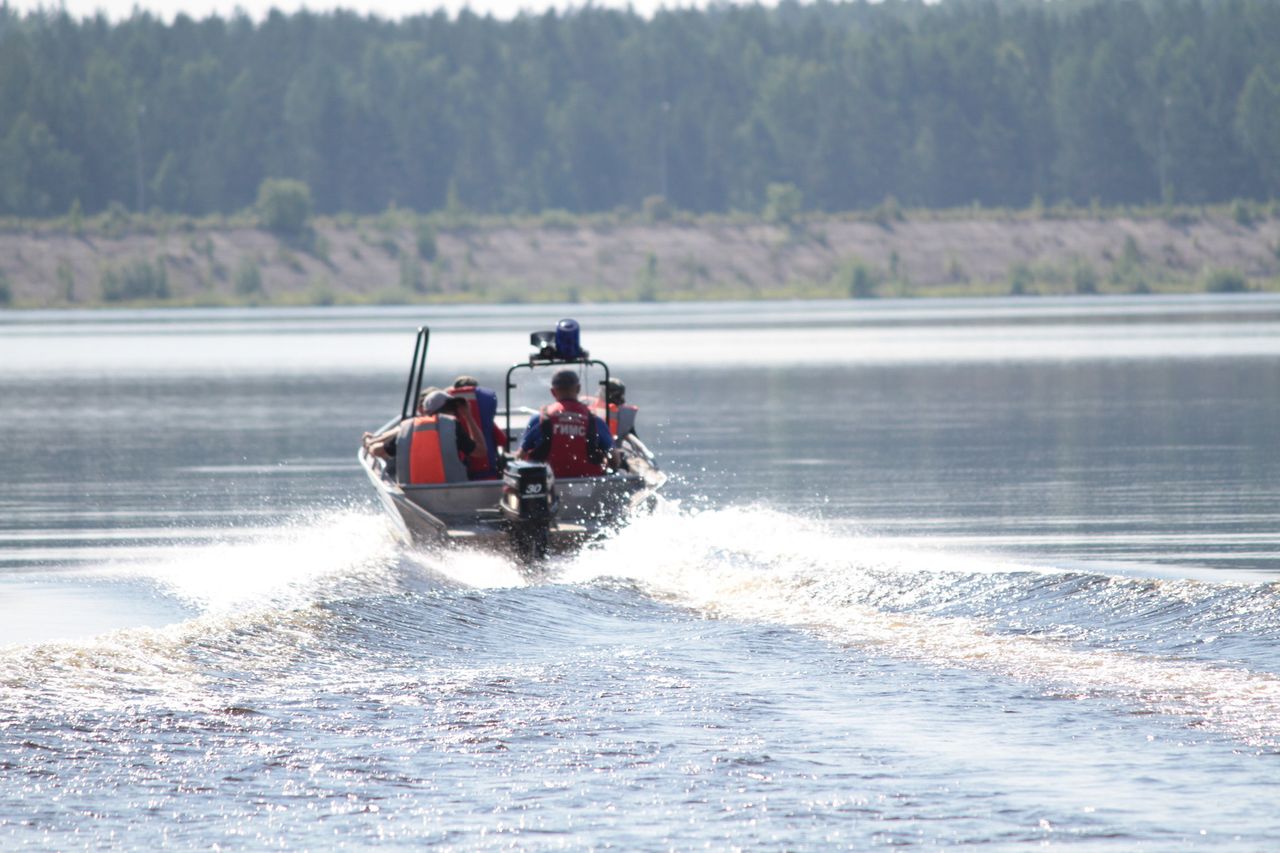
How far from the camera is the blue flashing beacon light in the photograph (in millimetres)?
16609

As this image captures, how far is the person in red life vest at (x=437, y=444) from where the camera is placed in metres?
15.9

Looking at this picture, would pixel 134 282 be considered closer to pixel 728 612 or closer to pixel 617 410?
pixel 617 410

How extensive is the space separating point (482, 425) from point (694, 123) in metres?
118

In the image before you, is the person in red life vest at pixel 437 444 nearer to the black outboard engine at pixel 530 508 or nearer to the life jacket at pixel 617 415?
the black outboard engine at pixel 530 508

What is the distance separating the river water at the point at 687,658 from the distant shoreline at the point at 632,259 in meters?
70.7

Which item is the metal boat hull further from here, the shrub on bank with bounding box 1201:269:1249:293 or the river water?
the shrub on bank with bounding box 1201:269:1249:293

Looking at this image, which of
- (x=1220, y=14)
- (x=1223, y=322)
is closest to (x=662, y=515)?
(x=1223, y=322)

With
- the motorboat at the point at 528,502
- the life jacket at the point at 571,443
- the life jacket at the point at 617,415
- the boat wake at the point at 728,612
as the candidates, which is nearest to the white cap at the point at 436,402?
the motorboat at the point at 528,502

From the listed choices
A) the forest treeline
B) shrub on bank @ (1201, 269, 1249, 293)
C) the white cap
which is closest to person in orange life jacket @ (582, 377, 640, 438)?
the white cap

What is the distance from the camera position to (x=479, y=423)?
642 inches

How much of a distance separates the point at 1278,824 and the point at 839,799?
1.80 meters

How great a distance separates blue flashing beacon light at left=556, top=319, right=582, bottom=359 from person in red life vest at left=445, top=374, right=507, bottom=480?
72 cm

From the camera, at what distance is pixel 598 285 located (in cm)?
9688

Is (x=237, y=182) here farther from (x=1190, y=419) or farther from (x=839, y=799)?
(x=839, y=799)
